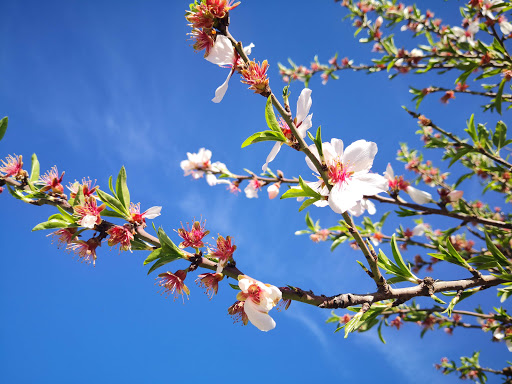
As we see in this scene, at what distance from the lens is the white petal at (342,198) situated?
109 cm

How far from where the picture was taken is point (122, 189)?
4.16 feet

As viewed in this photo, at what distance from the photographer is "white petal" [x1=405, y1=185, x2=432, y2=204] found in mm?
2303

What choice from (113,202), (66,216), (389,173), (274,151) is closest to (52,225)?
(66,216)

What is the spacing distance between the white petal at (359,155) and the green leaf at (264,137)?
1.00 feet

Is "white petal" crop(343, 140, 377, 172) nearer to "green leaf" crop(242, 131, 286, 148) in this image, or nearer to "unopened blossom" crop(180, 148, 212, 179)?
"green leaf" crop(242, 131, 286, 148)

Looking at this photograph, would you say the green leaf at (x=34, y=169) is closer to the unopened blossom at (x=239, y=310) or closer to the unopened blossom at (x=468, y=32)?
the unopened blossom at (x=239, y=310)

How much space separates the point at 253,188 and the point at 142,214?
208cm

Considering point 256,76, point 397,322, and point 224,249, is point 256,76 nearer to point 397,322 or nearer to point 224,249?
point 224,249

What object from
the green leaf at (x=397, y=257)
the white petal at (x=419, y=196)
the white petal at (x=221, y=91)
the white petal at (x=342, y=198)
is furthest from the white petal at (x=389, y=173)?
the white petal at (x=221, y=91)

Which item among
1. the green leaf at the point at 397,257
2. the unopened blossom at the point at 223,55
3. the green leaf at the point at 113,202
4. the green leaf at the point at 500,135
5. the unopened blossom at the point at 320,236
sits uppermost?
the unopened blossom at the point at 320,236

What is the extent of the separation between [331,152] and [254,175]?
82.4 inches

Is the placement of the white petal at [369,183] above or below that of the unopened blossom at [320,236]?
below

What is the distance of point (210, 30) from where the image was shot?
3.85 feet

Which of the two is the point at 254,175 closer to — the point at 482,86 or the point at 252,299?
the point at 252,299
